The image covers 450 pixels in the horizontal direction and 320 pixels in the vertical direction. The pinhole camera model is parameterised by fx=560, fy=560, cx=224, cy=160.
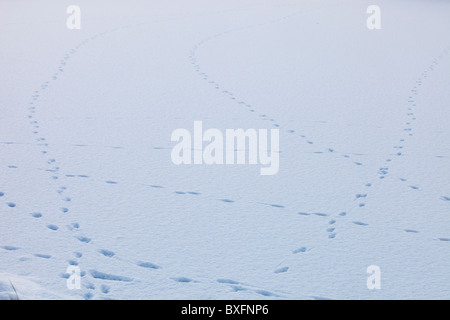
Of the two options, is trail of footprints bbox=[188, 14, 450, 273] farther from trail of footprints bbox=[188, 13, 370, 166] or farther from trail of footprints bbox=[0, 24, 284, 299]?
trail of footprints bbox=[0, 24, 284, 299]

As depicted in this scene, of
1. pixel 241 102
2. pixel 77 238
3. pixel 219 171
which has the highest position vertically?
pixel 241 102

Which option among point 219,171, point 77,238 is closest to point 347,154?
point 219,171

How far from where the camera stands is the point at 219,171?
2523mm

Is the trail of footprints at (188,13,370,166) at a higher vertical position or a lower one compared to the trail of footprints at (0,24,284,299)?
higher

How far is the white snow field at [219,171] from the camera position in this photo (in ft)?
5.72

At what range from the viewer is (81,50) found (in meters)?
4.49

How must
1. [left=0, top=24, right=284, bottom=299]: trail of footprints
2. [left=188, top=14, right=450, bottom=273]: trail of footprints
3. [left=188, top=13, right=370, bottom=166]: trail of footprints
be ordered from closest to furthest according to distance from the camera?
[left=0, top=24, right=284, bottom=299]: trail of footprints
[left=188, top=14, right=450, bottom=273]: trail of footprints
[left=188, top=13, right=370, bottom=166]: trail of footprints

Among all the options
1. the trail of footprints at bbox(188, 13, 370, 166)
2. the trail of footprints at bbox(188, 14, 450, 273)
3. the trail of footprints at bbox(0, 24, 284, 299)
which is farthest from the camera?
the trail of footprints at bbox(188, 13, 370, 166)

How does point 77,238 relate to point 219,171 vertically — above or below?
below

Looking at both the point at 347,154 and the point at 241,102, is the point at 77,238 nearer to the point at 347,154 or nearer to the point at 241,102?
the point at 347,154

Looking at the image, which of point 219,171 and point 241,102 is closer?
point 219,171

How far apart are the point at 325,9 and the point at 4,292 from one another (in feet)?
19.8

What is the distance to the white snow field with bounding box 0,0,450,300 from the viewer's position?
1.74 m

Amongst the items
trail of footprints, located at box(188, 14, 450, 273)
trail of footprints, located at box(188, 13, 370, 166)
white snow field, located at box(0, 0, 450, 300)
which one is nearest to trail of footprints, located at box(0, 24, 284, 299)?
white snow field, located at box(0, 0, 450, 300)
